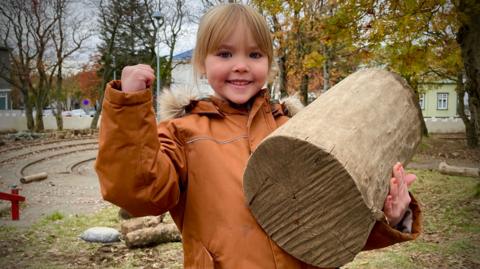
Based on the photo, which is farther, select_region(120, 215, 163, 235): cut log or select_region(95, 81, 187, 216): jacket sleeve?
select_region(120, 215, 163, 235): cut log

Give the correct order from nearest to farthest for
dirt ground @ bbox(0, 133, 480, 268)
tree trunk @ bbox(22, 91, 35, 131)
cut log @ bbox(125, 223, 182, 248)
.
A: 1. dirt ground @ bbox(0, 133, 480, 268)
2. cut log @ bbox(125, 223, 182, 248)
3. tree trunk @ bbox(22, 91, 35, 131)

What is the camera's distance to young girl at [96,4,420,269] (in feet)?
→ 4.11

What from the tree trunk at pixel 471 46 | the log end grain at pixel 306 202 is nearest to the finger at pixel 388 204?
the log end grain at pixel 306 202

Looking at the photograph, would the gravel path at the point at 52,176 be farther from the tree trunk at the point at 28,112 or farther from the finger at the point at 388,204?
the finger at the point at 388,204

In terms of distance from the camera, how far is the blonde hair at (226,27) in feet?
5.16

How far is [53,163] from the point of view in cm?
1595

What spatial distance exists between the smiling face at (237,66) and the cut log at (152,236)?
3891mm

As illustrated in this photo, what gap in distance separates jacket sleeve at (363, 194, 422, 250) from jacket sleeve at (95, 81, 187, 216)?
2.44 feet

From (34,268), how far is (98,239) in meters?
0.98

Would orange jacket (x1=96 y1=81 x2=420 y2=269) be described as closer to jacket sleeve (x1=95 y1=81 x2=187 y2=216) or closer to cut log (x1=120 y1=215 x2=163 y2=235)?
jacket sleeve (x1=95 y1=81 x2=187 y2=216)

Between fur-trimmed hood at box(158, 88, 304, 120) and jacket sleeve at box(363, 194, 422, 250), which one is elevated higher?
fur-trimmed hood at box(158, 88, 304, 120)

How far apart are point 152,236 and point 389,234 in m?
4.08

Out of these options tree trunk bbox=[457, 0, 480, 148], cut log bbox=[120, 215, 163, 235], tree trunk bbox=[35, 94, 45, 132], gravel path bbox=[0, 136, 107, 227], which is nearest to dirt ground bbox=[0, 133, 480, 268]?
gravel path bbox=[0, 136, 107, 227]

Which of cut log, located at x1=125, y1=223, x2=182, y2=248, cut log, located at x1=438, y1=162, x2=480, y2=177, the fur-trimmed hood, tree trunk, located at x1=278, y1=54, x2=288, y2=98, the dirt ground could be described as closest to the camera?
the fur-trimmed hood
